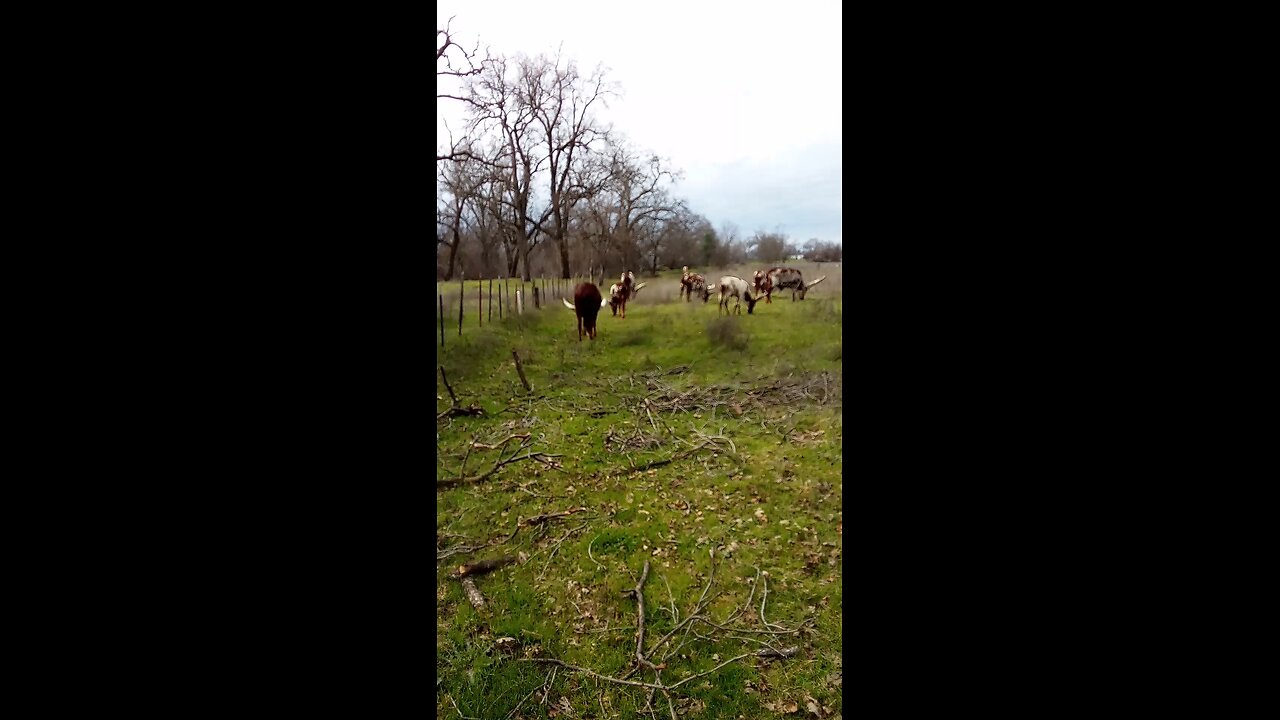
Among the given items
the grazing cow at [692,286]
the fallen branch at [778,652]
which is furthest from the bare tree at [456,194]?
the fallen branch at [778,652]

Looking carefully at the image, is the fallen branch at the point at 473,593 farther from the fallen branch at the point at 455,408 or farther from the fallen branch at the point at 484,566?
the fallen branch at the point at 455,408

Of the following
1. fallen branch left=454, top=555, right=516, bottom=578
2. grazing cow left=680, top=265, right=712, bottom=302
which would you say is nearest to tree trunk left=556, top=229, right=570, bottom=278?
grazing cow left=680, top=265, right=712, bottom=302

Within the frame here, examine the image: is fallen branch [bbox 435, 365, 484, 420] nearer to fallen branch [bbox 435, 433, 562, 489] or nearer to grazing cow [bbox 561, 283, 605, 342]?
fallen branch [bbox 435, 433, 562, 489]

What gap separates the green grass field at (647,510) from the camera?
174 cm

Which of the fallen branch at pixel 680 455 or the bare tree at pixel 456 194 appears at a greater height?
the bare tree at pixel 456 194

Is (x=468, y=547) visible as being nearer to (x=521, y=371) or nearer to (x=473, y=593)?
(x=473, y=593)

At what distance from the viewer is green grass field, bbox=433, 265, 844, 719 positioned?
174 centimetres

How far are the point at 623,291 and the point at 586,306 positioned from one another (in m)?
0.19

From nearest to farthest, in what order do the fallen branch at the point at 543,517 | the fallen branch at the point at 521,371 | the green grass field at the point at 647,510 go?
1. the green grass field at the point at 647,510
2. the fallen branch at the point at 543,517
3. the fallen branch at the point at 521,371

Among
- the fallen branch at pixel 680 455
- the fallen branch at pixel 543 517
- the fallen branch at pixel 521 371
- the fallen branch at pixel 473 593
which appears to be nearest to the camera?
the fallen branch at pixel 473 593
